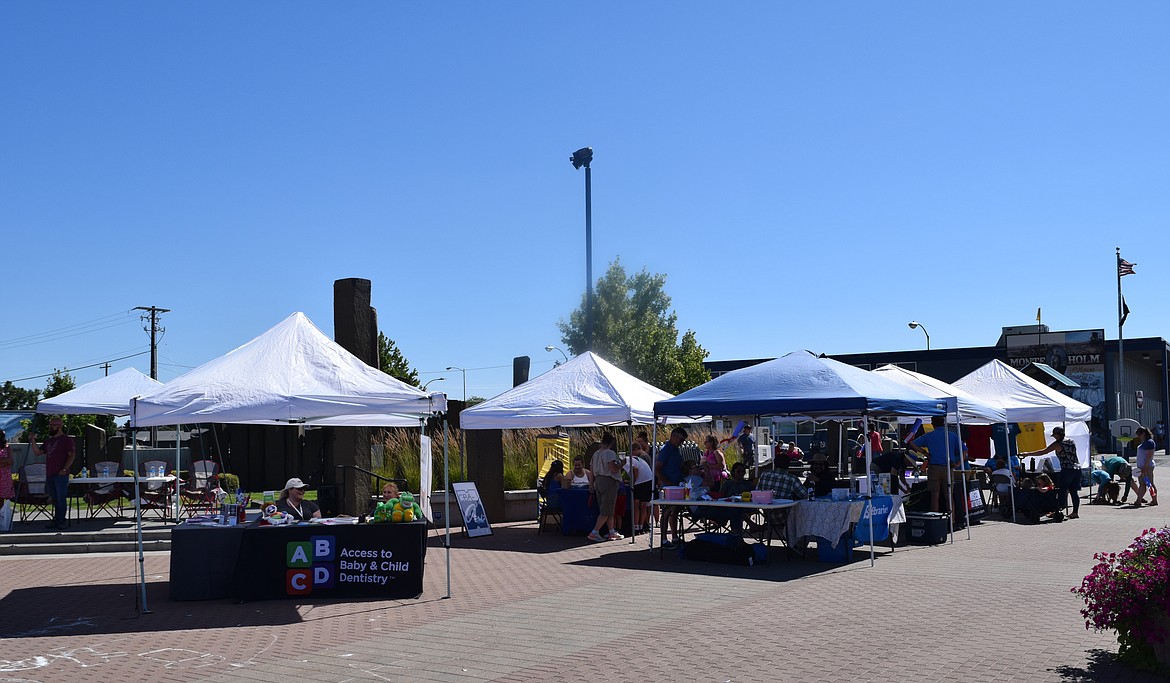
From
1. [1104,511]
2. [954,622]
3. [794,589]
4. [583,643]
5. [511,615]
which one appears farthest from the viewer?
[1104,511]

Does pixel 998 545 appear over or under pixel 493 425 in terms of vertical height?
under

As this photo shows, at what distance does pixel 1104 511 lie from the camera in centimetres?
2161

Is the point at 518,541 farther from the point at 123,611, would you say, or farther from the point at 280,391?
the point at 123,611

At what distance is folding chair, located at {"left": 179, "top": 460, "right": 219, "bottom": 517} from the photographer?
18.4 metres

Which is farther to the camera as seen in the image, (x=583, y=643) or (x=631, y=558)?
(x=631, y=558)

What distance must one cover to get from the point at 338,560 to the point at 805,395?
6366mm

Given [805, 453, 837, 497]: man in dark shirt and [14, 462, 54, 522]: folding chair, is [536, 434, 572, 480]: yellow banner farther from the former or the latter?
[14, 462, 54, 522]: folding chair

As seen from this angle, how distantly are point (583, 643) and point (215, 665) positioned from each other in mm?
2798

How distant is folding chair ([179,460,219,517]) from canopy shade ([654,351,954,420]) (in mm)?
8294

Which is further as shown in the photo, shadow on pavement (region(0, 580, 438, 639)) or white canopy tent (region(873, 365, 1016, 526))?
white canopy tent (region(873, 365, 1016, 526))

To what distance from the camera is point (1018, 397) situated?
72.6 feet

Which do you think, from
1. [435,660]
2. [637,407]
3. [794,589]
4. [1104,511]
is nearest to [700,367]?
[1104,511]

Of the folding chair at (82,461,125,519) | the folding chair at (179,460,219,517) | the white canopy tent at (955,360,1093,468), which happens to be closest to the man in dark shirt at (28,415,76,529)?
the folding chair at (82,461,125,519)

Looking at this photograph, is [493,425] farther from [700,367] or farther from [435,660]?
[700,367]
